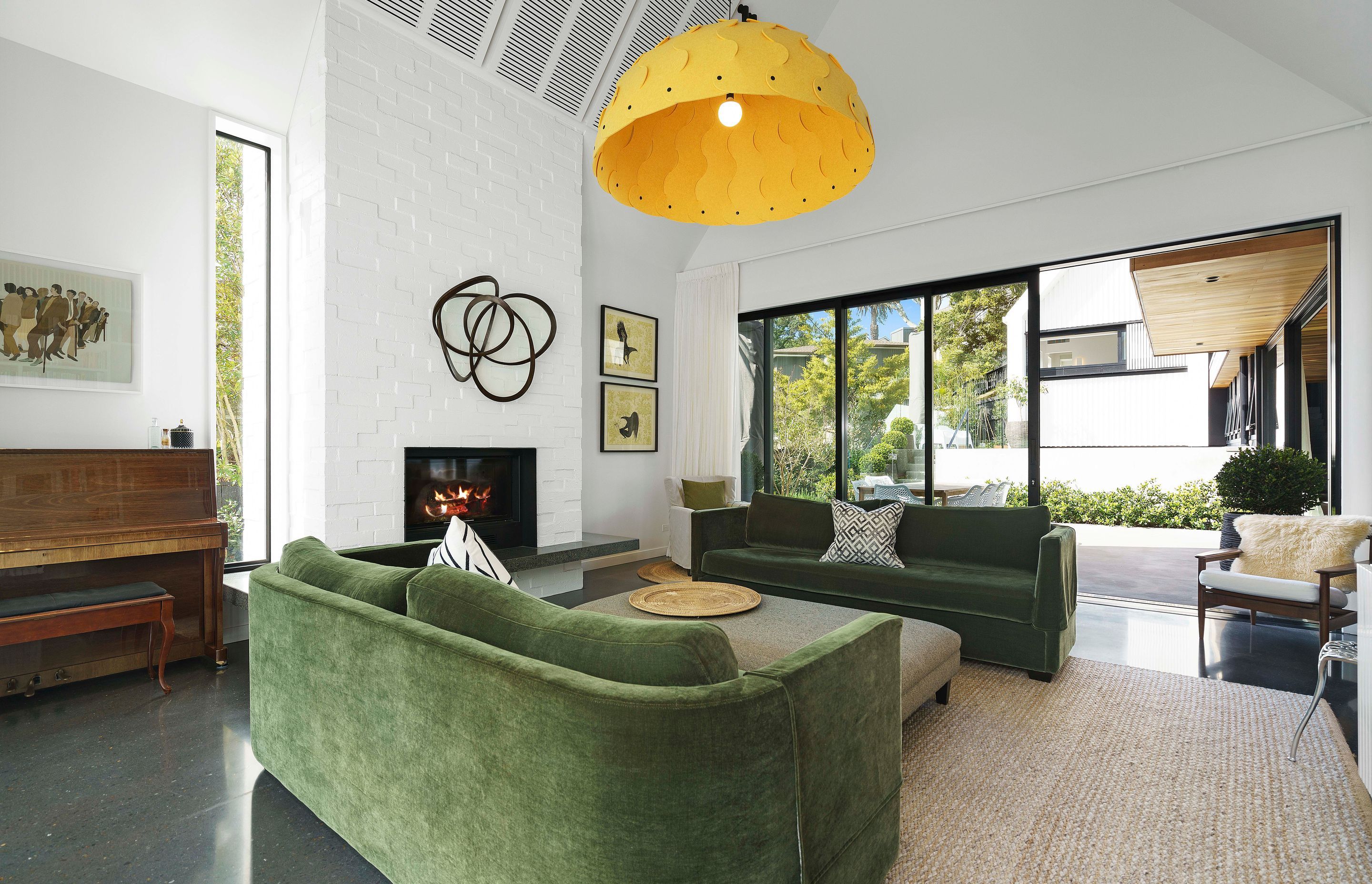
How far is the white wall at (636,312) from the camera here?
5969 mm

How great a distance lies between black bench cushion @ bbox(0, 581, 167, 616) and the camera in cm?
274

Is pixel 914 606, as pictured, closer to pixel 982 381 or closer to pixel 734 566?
pixel 734 566

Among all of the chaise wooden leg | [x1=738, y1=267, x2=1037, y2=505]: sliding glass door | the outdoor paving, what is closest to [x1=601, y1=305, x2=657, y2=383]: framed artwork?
[x1=738, y1=267, x2=1037, y2=505]: sliding glass door

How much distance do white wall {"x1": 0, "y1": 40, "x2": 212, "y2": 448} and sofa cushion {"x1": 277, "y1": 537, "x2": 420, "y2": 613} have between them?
214cm

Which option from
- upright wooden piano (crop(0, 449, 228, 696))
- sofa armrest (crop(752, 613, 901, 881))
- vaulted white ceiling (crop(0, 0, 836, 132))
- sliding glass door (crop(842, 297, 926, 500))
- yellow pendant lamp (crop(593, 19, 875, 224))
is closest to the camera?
sofa armrest (crop(752, 613, 901, 881))

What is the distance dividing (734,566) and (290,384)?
293 centimetres

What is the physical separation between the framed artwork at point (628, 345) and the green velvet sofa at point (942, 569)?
2.24 m

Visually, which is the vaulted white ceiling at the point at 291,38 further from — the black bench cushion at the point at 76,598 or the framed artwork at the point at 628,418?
the black bench cushion at the point at 76,598

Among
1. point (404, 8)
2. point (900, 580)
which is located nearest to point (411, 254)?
point (404, 8)

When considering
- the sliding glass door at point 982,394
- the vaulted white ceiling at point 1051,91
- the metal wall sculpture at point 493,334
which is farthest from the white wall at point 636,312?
the sliding glass door at point 982,394

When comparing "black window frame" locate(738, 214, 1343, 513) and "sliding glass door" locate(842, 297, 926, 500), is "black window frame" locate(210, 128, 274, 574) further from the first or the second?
"sliding glass door" locate(842, 297, 926, 500)

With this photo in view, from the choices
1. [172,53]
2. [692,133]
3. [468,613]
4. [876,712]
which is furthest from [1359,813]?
[172,53]

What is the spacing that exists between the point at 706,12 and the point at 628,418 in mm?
3397

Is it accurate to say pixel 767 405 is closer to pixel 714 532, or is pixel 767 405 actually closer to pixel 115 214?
pixel 714 532
